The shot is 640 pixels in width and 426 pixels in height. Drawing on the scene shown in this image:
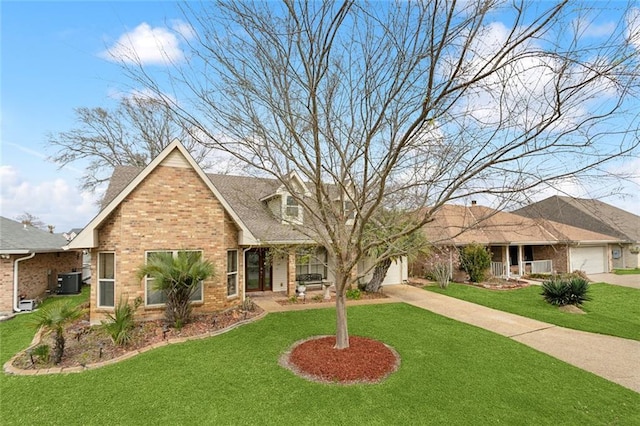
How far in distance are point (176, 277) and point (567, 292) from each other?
14.5 m

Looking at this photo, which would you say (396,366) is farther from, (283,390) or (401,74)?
(401,74)

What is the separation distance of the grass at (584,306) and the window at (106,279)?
546 inches

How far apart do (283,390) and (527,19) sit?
6.67m

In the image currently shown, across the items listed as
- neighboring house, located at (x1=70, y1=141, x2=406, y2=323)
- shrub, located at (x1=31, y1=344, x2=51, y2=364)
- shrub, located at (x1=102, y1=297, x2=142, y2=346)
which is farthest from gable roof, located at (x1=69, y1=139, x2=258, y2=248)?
shrub, located at (x1=31, y1=344, x2=51, y2=364)

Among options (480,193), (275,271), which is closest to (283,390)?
(480,193)

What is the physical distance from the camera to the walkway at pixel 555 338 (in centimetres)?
708

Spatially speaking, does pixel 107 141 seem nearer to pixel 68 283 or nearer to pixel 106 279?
pixel 68 283

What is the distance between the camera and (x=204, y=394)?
5676mm

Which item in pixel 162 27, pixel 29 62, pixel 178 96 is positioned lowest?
pixel 178 96

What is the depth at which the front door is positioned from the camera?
1512cm

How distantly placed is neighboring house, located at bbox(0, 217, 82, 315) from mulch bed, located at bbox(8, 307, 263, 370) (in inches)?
109

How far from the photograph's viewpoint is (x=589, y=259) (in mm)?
24219

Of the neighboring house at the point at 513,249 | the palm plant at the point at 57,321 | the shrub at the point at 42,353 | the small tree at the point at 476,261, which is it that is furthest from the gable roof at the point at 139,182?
the small tree at the point at 476,261

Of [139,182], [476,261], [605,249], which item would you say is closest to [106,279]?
[139,182]
